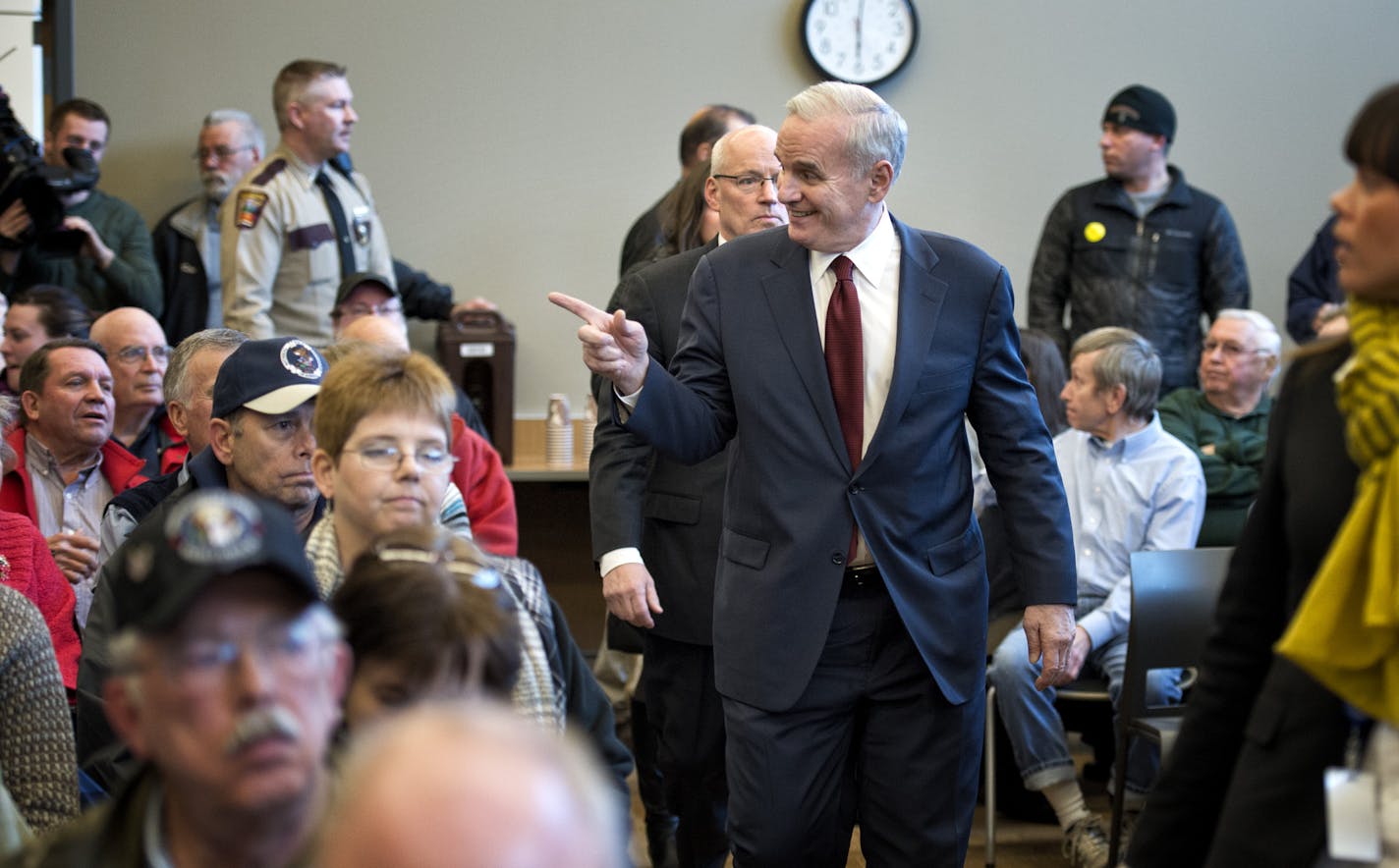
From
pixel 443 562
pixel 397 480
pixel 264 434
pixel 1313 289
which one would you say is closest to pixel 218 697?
pixel 443 562

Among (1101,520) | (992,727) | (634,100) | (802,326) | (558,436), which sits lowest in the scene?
(992,727)

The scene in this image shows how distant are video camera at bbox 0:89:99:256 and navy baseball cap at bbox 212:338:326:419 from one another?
2528 millimetres

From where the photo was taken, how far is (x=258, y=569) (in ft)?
4.33

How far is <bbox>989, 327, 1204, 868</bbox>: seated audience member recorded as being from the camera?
4.06 m

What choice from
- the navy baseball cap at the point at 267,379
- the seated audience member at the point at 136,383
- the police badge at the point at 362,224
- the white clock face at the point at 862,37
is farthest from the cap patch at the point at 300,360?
the white clock face at the point at 862,37

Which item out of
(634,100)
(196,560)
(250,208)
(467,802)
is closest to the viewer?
(467,802)

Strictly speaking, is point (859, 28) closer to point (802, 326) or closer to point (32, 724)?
point (802, 326)

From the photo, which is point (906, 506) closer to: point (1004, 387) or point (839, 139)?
point (1004, 387)

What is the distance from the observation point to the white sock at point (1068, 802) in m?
4.07

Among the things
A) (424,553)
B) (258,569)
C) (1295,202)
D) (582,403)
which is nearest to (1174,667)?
(424,553)

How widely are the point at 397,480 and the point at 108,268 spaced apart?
371 centimetres

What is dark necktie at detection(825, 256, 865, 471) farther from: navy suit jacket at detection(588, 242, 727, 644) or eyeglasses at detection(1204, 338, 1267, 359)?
eyeglasses at detection(1204, 338, 1267, 359)

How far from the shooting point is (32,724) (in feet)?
7.06

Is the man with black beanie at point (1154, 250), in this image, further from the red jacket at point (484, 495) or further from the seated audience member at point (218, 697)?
the seated audience member at point (218, 697)
